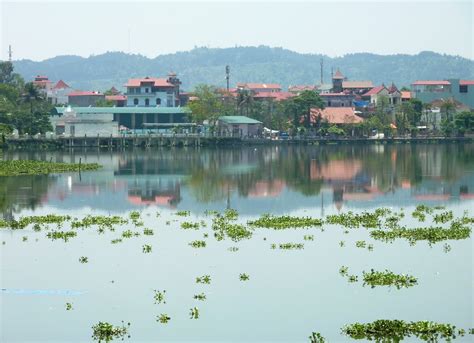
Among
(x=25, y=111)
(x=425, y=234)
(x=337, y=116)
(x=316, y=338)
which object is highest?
(x=25, y=111)

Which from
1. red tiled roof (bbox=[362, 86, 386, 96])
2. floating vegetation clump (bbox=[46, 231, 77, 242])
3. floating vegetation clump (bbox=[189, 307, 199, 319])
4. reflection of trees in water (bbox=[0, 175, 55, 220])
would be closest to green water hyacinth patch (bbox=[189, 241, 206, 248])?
floating vegetation clump (bbox=[46, 231, 77, 242])

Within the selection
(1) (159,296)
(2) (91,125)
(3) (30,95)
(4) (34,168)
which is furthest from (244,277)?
(3) (30,95)

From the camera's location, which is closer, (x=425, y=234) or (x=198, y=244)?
(x=198, y=244)

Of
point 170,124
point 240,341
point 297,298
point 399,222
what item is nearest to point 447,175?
point 399,222

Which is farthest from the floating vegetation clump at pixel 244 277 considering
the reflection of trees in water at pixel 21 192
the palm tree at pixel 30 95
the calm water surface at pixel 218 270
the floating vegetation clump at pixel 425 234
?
the palm tree at pixel 30 95

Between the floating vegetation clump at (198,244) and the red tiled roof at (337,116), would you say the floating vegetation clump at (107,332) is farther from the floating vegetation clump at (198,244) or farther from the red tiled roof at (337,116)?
the red tiled roof at (337,116)

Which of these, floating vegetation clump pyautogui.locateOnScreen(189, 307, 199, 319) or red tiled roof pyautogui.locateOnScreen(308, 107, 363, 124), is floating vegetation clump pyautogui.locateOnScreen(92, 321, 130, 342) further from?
red tiled roof pyautogui.locateOnScreen(308, 107, 363, 124)

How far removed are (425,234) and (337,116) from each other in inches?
4471

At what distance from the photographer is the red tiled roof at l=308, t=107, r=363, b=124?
494ft

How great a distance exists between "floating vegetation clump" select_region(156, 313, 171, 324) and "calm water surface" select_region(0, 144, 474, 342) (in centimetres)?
16

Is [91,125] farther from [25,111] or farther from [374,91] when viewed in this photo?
[374,91]

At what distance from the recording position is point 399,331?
2570cm

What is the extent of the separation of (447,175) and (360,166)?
13061mm

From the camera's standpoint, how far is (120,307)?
28547 millimetres
